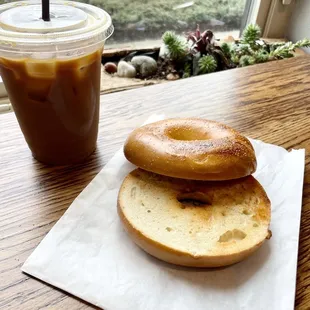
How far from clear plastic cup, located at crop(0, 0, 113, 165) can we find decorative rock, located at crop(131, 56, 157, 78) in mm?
686

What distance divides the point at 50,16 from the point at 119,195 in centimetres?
30

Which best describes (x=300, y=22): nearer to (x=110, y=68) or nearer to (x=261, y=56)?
(x=261, y=56)

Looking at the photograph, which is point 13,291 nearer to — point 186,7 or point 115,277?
point 115,277

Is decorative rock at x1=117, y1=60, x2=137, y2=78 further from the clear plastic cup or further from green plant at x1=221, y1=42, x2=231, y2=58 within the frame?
the clear plastic cup

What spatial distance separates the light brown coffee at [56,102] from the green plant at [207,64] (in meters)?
0.69

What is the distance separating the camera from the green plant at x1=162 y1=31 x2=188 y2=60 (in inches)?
51.0

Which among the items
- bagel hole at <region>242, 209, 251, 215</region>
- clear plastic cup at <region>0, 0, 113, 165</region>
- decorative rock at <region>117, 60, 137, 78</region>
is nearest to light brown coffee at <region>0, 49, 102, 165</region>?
clear plastic cup at <region>0, 0, 113, 165</region>

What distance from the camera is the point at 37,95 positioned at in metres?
0.57

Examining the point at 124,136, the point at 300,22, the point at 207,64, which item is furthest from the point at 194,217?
the point at 300,22

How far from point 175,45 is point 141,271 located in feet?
3.23

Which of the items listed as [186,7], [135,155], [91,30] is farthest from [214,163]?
[186,7]

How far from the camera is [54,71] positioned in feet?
1.81

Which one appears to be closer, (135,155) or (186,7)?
(135,155)

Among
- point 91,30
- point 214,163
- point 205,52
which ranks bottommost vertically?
point 205,52
